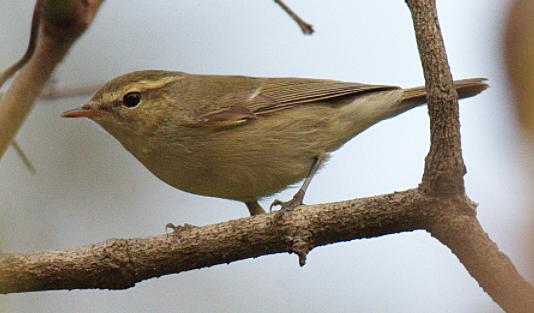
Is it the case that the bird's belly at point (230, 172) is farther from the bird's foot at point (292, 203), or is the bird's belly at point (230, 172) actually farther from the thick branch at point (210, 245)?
the thick branch at point (210, 245)

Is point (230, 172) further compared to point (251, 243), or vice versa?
point (230, 172)

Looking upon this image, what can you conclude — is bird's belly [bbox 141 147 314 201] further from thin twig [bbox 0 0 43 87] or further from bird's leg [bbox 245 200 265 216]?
thin twig [bbox 0 0 43 87]

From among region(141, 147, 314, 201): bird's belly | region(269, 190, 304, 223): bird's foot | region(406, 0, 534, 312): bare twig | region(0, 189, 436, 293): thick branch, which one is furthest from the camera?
region(141, 147, 314, 201): bird's belly

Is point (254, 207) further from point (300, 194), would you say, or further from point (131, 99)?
point (131, 99)

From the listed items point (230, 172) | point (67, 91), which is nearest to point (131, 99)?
point (67, 91)

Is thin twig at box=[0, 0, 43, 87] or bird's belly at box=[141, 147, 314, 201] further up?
thin twig at box=[0, 0, 43, 87]

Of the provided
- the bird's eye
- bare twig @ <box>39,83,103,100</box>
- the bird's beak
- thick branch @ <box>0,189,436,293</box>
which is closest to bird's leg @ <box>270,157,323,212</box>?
thick branch @ <box>0,189,436,293</box>
